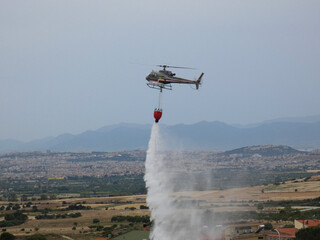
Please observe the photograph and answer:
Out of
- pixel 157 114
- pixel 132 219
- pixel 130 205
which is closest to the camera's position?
pixel 157 114

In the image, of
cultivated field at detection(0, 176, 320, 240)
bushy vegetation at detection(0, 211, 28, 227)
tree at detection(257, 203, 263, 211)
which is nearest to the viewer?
cultivated field at detection(0, 176, 320, 240)

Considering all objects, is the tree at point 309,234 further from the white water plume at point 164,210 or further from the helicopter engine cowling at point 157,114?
the helicopter engine cowling at point 157,114

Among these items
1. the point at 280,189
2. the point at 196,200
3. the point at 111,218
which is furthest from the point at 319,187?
the point at 196,200

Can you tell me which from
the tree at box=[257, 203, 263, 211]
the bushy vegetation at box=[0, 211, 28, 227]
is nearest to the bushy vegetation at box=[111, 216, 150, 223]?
the bushy vegetation at box=[0, 211, 28, 227]

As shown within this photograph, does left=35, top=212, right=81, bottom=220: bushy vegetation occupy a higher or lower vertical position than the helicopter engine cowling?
lower

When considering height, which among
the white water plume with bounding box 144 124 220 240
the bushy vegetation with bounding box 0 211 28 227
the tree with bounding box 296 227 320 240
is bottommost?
the bushy vegetation with bounding box 0 211 28 227

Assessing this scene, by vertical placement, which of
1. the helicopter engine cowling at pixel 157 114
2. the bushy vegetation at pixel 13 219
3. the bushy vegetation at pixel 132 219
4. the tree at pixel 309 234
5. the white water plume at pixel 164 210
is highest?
the helicopter engine cowling at pixel 157 114

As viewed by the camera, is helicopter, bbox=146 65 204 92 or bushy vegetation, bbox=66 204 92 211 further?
bushy vegetation, bbox=66 204 92 211

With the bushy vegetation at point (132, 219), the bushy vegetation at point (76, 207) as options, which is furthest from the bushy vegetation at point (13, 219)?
the bushy vegetation at point (132, 219)

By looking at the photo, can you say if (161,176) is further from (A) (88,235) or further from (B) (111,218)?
(B) (111,218)

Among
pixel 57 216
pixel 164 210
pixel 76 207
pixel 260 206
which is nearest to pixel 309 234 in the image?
pixel 164 210

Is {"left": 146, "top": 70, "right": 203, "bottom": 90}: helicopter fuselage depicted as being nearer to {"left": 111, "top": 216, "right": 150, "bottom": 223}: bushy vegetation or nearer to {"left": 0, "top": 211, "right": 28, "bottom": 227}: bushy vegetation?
{"left": 111, "top": 216, "right": 150, "bottom": 223}: bushy vegetation

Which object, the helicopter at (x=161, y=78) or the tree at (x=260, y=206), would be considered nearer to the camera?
the helicopter at (x=161, y=78)

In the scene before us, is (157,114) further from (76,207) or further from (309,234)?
(76,207)
